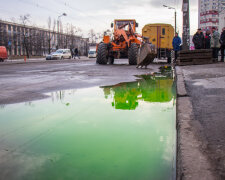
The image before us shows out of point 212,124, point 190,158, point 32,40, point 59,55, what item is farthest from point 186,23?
point 32,40

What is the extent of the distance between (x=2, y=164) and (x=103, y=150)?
863mm

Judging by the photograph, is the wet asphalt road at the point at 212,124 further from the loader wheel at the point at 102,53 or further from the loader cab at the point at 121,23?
the loader cab at the point at 121,23

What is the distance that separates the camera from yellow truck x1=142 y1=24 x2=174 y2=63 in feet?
65.8

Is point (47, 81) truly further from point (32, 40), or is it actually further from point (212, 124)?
point (32, 40)

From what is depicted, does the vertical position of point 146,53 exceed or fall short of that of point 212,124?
it exceeds it

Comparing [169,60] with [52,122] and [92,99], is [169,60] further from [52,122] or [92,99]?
[52,122]

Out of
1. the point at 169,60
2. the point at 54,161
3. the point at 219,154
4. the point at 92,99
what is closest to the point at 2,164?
the point at 54,161

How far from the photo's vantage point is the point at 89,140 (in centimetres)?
273

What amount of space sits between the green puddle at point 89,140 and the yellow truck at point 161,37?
626 inches

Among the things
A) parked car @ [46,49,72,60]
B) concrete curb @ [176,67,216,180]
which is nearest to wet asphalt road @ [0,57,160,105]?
concrete curb @ [176,67,216,180]

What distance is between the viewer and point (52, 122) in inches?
135

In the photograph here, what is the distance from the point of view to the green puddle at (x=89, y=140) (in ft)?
6.70

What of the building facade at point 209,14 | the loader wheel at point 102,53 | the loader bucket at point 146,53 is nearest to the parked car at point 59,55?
the loader wheel at point 102,53

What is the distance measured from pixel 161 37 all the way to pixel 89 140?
18490 mm
